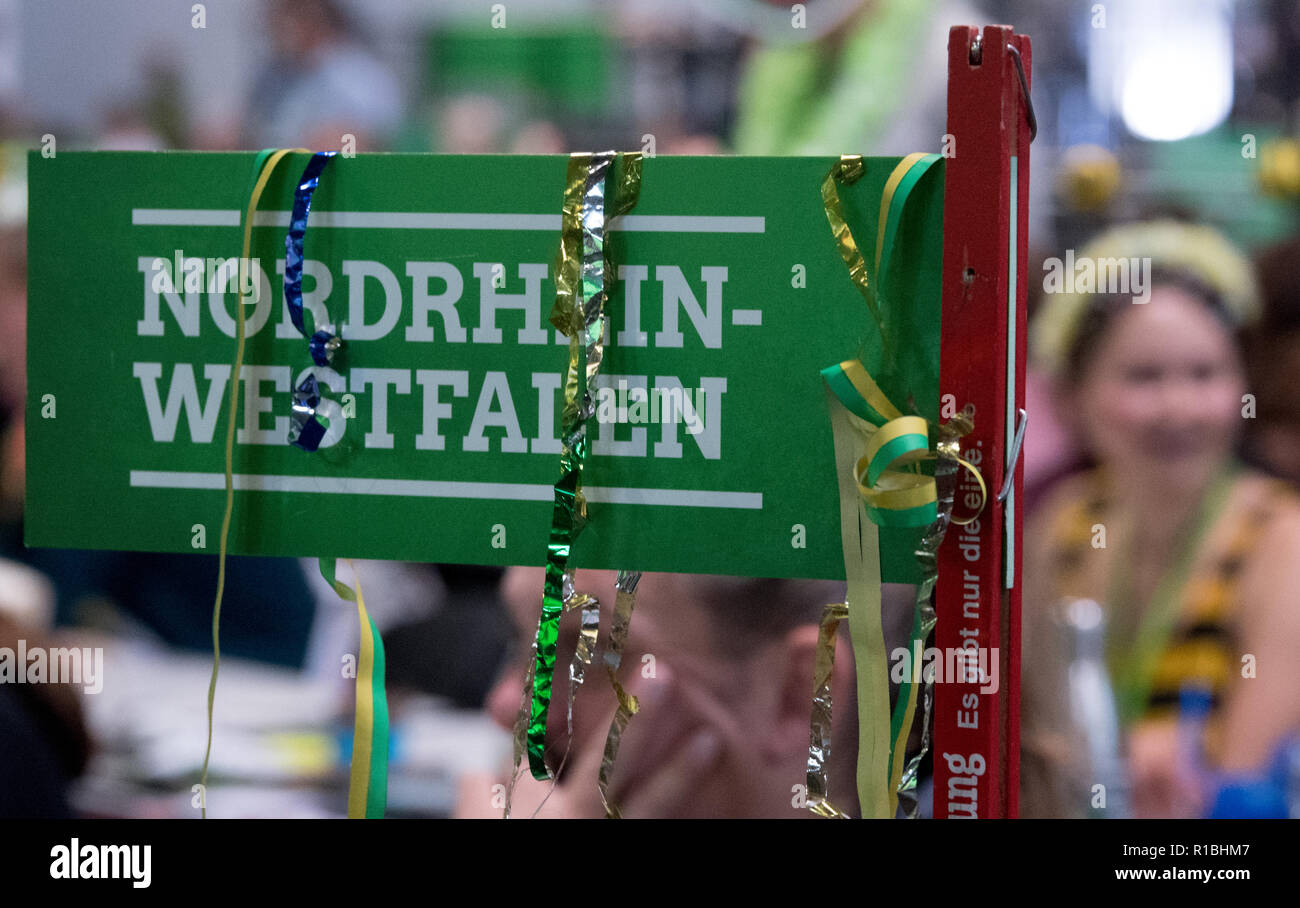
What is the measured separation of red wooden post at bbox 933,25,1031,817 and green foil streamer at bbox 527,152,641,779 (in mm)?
220

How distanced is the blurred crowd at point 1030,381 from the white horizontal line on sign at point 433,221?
2.04 feet

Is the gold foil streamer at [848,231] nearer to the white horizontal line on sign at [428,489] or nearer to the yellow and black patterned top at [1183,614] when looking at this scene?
the white horizontal line on sign at [428,489]

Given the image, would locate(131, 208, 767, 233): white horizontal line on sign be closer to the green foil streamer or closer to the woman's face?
the green foil streamer

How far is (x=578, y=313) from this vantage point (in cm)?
71

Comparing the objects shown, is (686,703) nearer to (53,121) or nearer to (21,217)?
(21,217)

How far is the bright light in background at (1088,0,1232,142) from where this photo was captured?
1.44m

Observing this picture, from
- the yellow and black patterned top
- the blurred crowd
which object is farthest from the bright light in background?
the yellow and black patterned top

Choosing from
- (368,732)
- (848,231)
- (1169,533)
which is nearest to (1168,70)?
(1169,533)

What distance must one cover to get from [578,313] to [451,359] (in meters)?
0.10

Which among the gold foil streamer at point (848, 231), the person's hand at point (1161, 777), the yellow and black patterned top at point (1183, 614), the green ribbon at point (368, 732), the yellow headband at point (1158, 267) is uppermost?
the yellow headband at point (1158, 267)

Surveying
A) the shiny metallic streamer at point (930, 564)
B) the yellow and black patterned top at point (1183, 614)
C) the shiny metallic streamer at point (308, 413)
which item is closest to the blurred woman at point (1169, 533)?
the yellow and black patterned top at point (1183, 614)

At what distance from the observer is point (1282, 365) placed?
154 centimetres

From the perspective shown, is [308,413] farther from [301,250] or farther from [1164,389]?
[1164,389]

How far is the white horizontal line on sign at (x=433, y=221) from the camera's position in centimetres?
71
